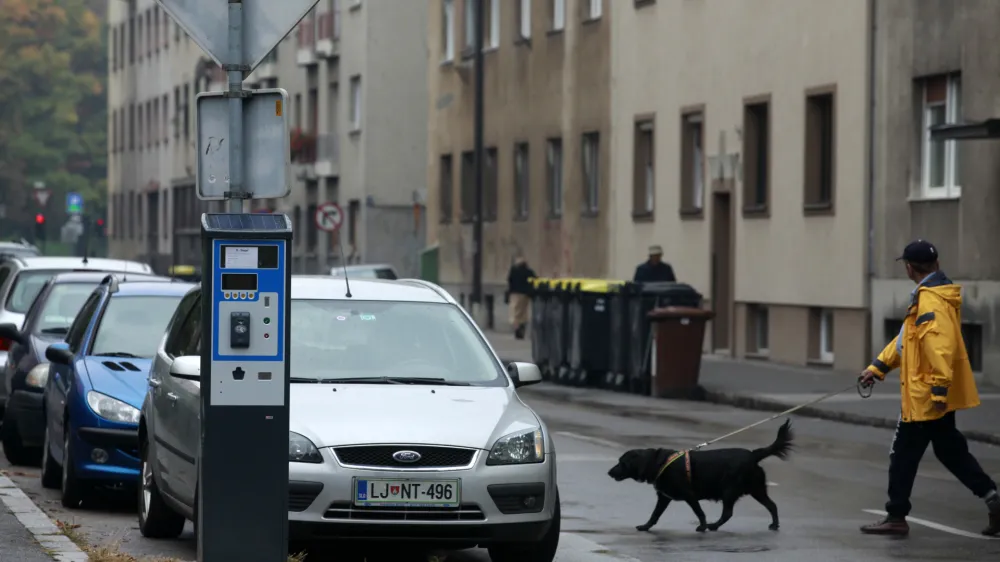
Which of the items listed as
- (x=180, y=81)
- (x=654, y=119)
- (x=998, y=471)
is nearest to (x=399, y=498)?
(x=998, y=471)

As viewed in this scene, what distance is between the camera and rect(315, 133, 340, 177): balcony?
6003 centimetres

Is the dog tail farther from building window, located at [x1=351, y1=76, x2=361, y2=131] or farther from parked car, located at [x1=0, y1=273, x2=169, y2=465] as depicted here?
building window, located at [x1=351, y1=76, x2=361, y2=131]

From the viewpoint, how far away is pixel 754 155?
3250 cm

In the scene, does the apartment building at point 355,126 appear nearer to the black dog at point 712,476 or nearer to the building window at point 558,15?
the building window at point 558,15

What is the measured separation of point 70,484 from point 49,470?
3.73 feet

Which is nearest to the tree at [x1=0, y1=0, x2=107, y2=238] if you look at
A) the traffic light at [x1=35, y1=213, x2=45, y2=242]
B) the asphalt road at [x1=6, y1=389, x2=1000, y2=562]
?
the traffic light at [x1=35, y1=213, x2=45, y2=242]

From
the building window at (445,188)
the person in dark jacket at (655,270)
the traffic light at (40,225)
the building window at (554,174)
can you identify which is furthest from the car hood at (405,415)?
the traffic light at (40,225)

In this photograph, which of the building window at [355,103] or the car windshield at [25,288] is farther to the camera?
the building window at [355,103]

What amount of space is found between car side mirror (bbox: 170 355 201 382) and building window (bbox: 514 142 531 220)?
34213mm

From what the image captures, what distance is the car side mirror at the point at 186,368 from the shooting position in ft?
31.5

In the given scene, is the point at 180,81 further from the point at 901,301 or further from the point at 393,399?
the point at 393,399

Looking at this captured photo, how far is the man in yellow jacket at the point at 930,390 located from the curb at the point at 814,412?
21.7ft

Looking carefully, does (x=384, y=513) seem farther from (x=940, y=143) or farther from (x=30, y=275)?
(x=940, y=143)

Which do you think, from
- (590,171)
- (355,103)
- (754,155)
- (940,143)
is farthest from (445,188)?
(940,143)
